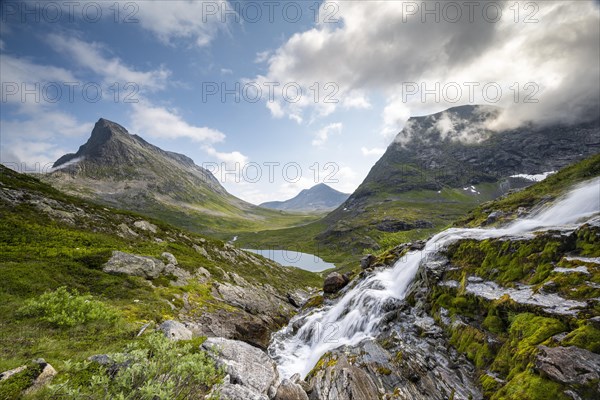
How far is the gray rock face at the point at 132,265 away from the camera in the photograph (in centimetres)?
2530

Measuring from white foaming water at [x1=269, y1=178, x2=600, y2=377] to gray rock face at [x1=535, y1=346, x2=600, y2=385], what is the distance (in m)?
11.7

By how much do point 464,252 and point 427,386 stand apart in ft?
44.8

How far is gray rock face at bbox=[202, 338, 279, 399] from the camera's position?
11.8 metres

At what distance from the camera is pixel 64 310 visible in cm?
1511

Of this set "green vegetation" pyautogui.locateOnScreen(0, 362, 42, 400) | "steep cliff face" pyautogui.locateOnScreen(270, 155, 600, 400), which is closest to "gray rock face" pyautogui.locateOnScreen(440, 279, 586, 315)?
"steep cliff face" pyautogui.locateOnScreen(270, 155, 600, 400)

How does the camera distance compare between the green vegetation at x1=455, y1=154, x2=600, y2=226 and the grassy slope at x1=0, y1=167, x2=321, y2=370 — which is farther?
the green vegetation at x1=455, y1=154, x2=600, y2=226

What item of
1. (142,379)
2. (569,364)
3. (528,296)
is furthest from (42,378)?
(528,296)

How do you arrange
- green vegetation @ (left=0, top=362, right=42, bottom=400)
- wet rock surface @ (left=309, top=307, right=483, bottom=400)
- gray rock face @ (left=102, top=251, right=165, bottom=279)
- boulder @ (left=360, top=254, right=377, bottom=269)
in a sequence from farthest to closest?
boulder @ (left=360, top=254, right=377, bottom=269), gray rock face @ (left=102, top=251, right=165, bottom=279), wet rock surface @ (left=309, top=307, right=483, bottom=400), green vegetation @ (left=0, top=362, right=42, bottom=400)

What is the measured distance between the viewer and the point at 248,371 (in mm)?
12875

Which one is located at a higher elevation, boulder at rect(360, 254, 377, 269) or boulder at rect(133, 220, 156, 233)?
boulder at rect(133, 220, 156, 233)

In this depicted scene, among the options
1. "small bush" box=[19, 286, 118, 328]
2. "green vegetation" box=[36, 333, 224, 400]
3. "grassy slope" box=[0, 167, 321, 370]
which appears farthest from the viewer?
"small bush" box=[19, 286, 118, 328]

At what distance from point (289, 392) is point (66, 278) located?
2038 centimetres

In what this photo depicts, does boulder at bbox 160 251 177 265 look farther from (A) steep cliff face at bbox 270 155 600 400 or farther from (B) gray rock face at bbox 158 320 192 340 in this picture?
(B) gray rock face at bbox 158 320 192 340

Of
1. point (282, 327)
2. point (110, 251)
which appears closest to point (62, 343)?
point (110, 251)
